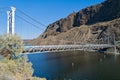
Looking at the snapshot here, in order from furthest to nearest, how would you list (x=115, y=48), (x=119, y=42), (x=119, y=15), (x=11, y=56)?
(x=119, y=15) → (x=119, y=42) → (x=115, y=48) → (x=11, y=56)

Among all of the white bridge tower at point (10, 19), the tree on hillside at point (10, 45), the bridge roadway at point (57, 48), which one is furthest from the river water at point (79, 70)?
the tree on hillside at point (10, 45)

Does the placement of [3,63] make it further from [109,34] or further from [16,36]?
[109,34]

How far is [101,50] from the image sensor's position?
13762 cm

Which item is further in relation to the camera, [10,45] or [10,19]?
[10,19]

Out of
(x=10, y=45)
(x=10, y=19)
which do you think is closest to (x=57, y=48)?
(x=10, y=19)

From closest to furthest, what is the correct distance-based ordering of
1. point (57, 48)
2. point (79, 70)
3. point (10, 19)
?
point (10, 19)
point (79, 70)
point (57, 48)

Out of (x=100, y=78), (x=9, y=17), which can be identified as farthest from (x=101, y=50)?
(x=9, y=17)

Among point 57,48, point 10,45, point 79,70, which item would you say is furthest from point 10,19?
point 57,48

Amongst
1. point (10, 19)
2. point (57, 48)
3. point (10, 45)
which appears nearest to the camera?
point (10, 45)

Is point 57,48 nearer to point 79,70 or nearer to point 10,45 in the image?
point 79,70

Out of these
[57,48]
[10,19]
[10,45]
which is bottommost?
[57,48]

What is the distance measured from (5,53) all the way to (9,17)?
11740 millimetres

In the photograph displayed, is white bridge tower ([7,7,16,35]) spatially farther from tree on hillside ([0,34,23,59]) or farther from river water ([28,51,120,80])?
river water ([28,51,120,80])

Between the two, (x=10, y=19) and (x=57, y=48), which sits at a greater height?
(x=10, y=19)
